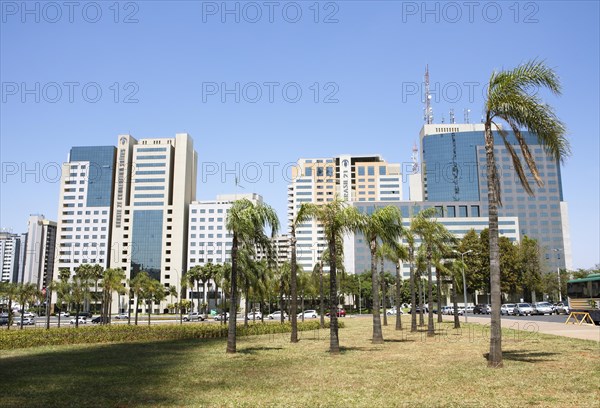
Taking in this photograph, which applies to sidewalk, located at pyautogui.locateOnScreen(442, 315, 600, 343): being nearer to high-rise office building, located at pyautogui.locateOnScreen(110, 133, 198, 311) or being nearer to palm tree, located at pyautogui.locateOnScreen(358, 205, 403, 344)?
palm tree, located at pyautogui.locateOnScreen(358, 205, 403, 344)

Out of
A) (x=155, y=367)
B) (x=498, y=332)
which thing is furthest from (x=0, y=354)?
(x=498, y=332)

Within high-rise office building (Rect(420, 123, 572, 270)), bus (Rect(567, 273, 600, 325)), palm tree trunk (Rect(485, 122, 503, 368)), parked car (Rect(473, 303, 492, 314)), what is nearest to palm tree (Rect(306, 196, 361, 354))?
palm tree trunk (Rect(485, 122, 503, 368))

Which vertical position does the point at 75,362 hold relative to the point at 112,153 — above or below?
below

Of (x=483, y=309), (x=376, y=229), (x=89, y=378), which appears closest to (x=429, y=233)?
(x=376, y=229)

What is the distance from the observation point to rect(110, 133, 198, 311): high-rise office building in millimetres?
159250

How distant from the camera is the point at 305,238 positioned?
18650cm

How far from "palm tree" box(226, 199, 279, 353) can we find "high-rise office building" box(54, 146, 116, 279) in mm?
148942

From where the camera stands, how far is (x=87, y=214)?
540 ft

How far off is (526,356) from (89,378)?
16526mm

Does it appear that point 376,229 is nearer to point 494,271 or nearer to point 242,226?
point 242,226

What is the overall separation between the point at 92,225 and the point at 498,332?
164 meters

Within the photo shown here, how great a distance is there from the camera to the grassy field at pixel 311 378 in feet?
40.8

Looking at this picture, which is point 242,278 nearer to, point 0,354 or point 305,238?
point 0,354

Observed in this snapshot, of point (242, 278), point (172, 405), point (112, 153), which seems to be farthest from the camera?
point (112, 153)
